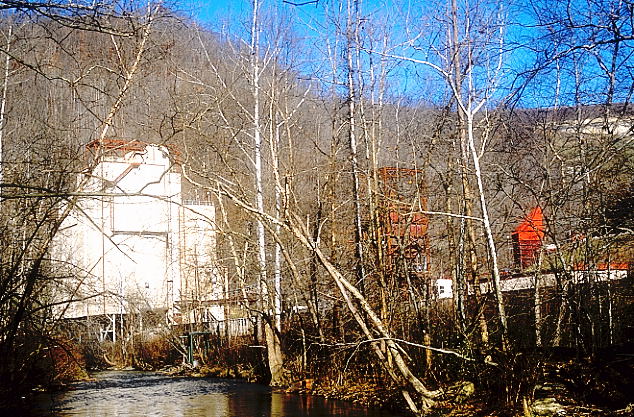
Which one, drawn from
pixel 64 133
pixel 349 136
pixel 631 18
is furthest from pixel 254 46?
pixel 631 18

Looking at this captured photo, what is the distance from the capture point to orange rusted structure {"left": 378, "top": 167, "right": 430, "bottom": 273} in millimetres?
16312

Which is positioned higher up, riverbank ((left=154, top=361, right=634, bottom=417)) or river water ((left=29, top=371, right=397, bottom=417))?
riverbank ((left=154, top=361, right=634, bottom=417))

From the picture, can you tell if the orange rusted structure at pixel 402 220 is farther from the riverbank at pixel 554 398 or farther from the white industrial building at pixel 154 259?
the white industrial building at pixel 154 259

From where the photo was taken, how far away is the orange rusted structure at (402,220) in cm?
1631

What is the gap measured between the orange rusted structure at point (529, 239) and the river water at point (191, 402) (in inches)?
176

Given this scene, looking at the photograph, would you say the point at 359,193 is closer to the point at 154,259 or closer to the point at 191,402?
the point at 191,402

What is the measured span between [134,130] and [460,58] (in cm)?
752

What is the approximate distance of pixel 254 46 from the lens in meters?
21.7

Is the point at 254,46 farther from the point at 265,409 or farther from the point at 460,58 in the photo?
the point at 265,409

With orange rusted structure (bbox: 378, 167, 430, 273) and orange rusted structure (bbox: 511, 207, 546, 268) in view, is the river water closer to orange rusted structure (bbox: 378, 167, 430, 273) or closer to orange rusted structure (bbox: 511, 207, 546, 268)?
orange rusted structure (bbox: 378, 167, 430, 273)

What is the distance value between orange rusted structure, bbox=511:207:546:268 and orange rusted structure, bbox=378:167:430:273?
6.95 ft

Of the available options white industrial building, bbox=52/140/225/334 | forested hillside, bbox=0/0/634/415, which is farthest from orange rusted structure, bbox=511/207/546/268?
white industrial building, bbox=52/140/225/334

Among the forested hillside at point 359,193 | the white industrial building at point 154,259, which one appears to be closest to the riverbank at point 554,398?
the forested hillside at point 359,193

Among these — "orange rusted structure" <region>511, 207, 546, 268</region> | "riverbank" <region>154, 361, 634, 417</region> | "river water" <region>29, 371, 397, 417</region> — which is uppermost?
"orange rusted structure" <region>511, 207, 546, 268</region>
